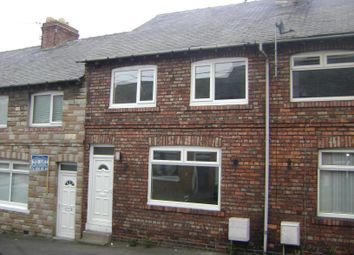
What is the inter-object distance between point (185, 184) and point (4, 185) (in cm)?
750

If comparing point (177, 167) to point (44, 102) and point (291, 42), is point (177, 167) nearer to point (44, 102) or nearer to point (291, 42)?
point (291, 42)

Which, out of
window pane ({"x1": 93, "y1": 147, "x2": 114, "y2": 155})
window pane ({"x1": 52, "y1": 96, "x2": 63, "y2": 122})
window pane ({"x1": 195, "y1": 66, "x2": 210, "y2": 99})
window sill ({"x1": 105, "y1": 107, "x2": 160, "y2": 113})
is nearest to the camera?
window pane ({"x1": 195, "y1": 66, "x2": 210, "y2": 99})

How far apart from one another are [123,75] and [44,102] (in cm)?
337

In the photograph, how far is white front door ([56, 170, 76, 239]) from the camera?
508 inches

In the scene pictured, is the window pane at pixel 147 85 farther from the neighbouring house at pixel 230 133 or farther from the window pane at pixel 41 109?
the window pane at pixel 41 109

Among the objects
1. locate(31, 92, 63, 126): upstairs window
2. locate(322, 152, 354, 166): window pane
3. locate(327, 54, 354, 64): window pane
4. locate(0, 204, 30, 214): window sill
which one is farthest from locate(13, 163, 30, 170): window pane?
locate(327, 54, 354, 64): window pane

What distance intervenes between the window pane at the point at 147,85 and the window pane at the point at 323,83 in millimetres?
4049

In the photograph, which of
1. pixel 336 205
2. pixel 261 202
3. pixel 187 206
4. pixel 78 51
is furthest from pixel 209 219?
pixel 78 51

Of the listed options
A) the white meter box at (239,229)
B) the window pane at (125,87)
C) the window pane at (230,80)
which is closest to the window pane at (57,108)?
the window pane at (125,87)

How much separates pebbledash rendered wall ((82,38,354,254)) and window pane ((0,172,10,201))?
400 centimetres

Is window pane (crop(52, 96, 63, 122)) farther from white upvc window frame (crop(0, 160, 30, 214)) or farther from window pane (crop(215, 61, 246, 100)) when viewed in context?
window pane (crop(215, 61, 246, 100))

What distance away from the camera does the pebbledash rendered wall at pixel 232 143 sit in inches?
379

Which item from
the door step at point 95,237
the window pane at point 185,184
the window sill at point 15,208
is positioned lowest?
the door step at point 95,237

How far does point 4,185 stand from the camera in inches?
584
